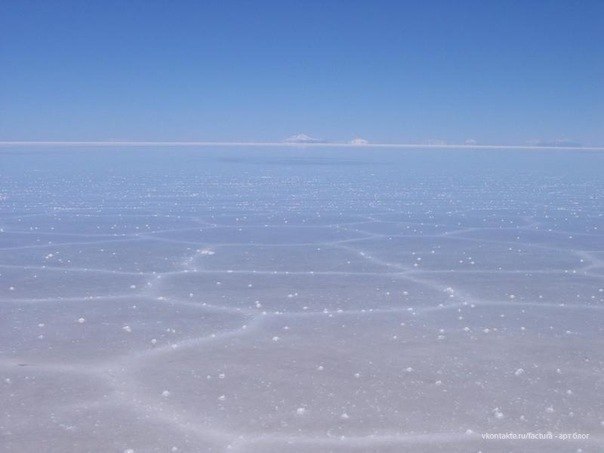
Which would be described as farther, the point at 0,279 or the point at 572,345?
the point at 0,279

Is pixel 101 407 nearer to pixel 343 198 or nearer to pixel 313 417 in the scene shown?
pixel 313 417

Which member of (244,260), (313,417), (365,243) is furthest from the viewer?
(365,243)

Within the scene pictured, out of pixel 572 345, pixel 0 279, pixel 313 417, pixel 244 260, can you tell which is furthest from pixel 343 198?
pixel 313 417

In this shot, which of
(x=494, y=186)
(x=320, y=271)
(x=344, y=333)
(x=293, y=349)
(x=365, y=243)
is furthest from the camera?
Result: (x=494, y=186)

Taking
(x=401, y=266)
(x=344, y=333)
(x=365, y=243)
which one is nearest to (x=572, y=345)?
(x=344, y=333)

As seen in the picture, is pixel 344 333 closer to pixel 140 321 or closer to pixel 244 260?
pixel 140 321

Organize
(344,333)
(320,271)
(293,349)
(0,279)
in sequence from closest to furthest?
1. (293,349)
2. (344,333)
3. (0,279)
4. (320,271)
